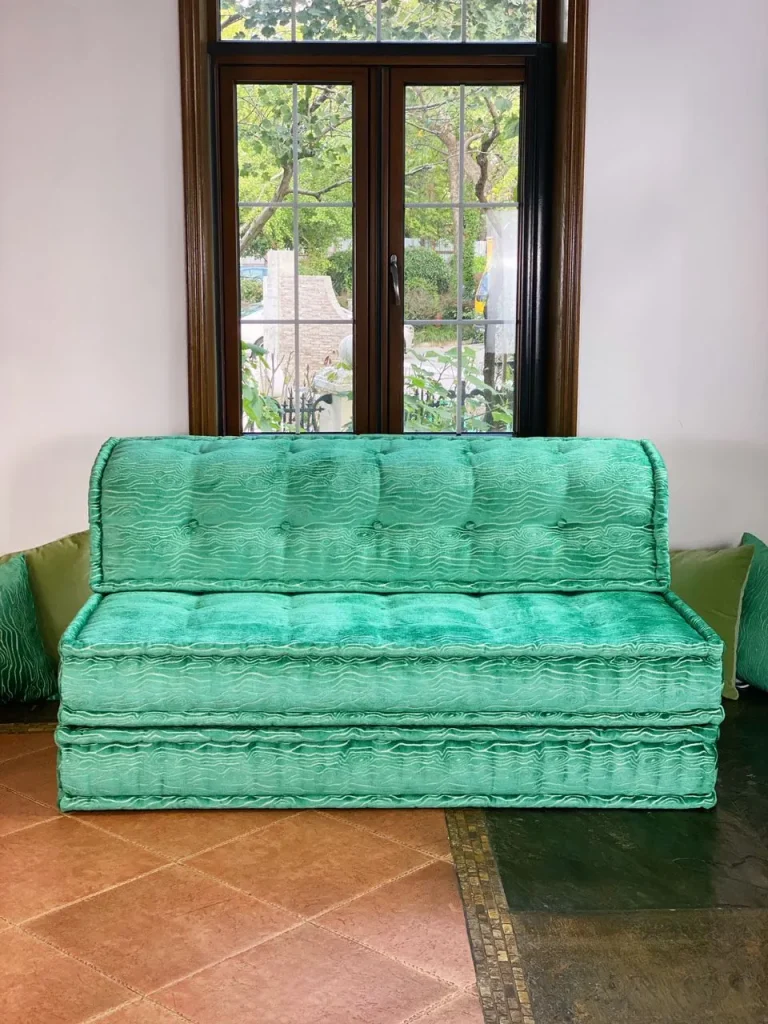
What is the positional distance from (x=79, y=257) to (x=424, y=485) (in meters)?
1.55

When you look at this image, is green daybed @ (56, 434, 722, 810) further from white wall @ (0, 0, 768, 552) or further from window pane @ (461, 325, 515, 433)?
window pane @ (461, 325, 515, 433)

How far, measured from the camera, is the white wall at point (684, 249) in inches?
152

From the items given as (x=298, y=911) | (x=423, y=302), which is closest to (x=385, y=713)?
(x=298, y=911)

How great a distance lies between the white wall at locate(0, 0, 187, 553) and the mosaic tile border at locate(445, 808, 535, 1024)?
1886 mm

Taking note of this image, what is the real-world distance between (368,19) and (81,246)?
1.31m

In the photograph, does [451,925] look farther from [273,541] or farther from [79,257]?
[79,257]

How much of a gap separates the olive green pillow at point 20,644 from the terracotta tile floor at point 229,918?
60cm

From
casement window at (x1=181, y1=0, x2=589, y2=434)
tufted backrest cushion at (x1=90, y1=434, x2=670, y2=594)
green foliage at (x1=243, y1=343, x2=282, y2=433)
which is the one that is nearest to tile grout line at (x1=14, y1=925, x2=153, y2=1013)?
tufted backrest cushion at (x1=90, y1=434, x2=670, y2=594)

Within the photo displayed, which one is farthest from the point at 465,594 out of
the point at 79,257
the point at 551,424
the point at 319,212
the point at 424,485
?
the point at 79,257

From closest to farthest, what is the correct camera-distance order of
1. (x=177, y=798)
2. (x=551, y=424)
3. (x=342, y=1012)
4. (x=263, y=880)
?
(x=342, y=1012)
(x=263, y=880)
(x=177, y=798)
(x=551, y=424)

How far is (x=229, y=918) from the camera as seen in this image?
2.48 metres

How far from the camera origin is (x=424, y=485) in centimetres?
339

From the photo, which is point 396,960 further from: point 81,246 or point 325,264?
point 81,246

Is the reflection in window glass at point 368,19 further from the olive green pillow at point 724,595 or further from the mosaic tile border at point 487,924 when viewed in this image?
the mosaic tile border at point 487,924
